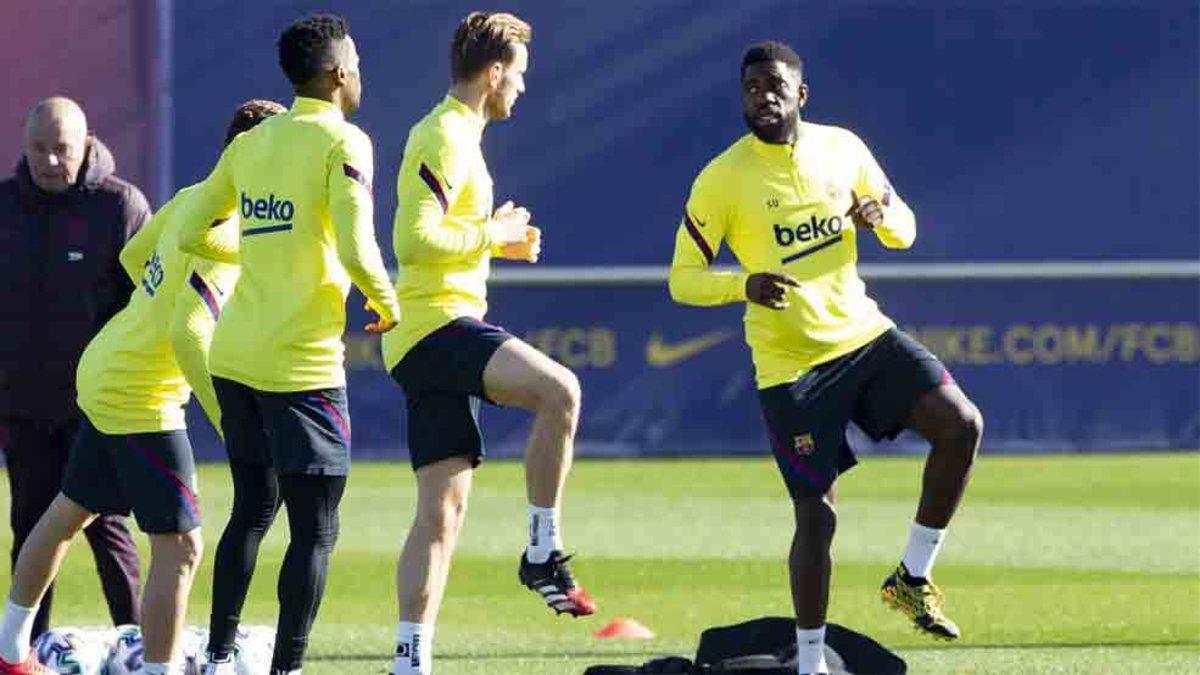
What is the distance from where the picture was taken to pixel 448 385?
8.16 m

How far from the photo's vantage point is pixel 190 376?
8.17m

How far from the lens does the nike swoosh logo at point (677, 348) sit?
1927 cm

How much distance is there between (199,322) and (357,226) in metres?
0.88

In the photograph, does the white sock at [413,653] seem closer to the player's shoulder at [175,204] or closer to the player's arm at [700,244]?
the player's arm at [700,244]

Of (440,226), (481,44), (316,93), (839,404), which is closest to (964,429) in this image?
(839,404)

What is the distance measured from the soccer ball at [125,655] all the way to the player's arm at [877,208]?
2.73 meters

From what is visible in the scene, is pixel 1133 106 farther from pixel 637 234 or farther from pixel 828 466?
pixel 828 466

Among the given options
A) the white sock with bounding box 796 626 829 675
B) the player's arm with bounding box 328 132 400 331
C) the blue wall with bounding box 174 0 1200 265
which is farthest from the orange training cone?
the blue wall with bounding box 174 0 1200 265

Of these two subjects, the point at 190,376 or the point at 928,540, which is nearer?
the point at 190,376

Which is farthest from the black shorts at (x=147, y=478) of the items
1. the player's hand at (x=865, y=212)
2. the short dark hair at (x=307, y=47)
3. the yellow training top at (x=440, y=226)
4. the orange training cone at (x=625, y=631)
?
the orange training cone at (x=625, y=631)

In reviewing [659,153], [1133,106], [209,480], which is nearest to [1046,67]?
[1133,106]

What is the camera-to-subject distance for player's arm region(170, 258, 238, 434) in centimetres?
814

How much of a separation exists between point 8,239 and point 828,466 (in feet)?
10.6

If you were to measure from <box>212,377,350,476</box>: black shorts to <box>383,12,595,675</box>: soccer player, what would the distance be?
1.38 ft
